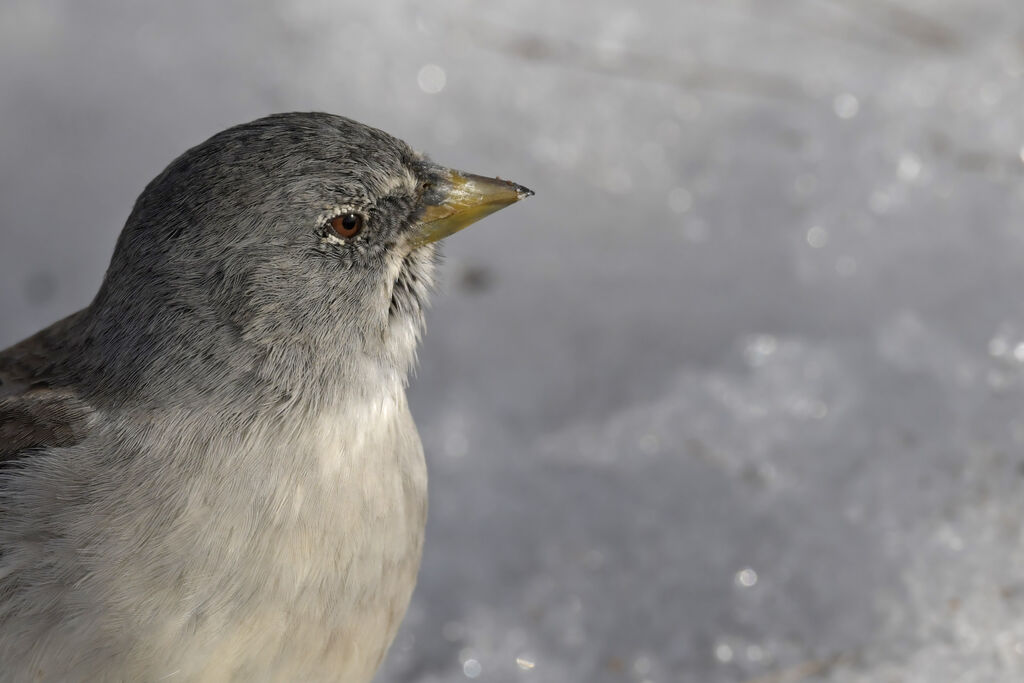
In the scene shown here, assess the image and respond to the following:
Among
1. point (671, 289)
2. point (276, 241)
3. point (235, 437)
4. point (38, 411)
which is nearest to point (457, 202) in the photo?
point (276, 241)

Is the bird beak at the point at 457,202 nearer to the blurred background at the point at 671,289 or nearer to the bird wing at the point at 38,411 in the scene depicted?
the bird wing at the point at 38,411

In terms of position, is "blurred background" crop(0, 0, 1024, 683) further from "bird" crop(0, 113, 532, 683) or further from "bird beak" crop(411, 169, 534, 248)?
"bird beak" crop(411, 169, 534, 248)

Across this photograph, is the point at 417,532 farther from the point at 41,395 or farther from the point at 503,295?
the point at 503,295

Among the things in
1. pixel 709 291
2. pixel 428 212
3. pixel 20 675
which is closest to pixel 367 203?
pixel 428 212

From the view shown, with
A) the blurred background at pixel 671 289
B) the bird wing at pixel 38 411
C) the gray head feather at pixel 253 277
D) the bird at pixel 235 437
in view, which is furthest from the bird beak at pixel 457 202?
the blurred background at pixel 671 289

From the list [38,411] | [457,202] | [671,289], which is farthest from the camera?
[671,289]

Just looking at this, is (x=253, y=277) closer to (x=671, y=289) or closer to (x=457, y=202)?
(x=457, y=202)

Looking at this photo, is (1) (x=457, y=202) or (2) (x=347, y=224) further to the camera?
(1) (x=457, y=202)
